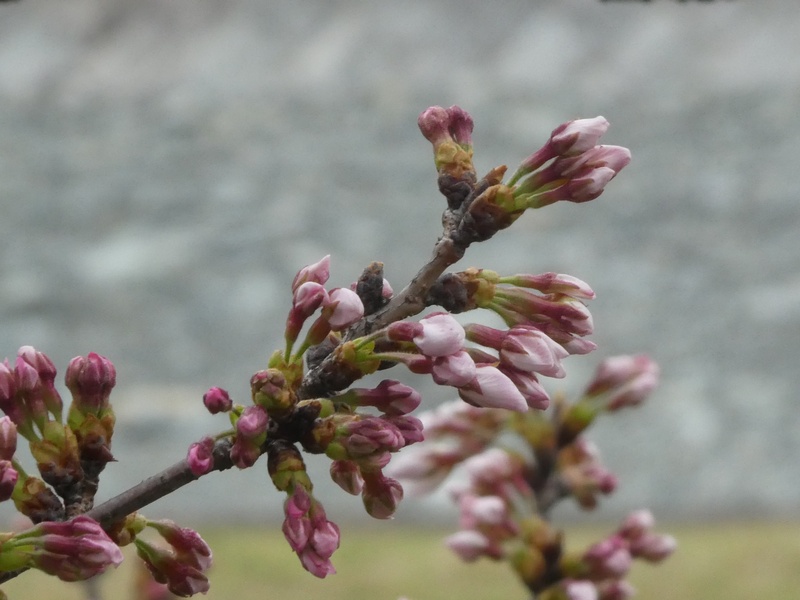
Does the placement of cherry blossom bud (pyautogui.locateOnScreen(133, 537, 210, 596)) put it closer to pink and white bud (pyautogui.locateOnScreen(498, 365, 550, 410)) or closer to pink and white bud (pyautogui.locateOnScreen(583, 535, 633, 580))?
pink and white bud (pyautogui.locateOnScreen(498, 365, 550, 410))

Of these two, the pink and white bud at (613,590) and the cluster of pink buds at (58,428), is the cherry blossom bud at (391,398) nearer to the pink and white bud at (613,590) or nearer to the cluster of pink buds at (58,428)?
the cluster of pink buds at (58,428)

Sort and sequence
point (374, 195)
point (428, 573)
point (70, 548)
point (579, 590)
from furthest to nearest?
point (374, 195)
point (428, 573)
point (579, 590)
point (70, 548)

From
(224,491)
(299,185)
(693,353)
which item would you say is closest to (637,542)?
(224,491)

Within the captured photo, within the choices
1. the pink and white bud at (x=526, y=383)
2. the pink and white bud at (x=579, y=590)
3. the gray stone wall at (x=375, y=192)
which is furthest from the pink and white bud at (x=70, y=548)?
the gray stone wall at (x=375, y=192)

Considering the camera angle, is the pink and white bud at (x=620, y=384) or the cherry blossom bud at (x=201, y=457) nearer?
the cherry blossom bud at (x=201, y=457)

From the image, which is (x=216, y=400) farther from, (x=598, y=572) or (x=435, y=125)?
(x=598, y=572)

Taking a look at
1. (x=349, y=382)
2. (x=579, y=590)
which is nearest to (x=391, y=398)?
(x=349, y=382)
